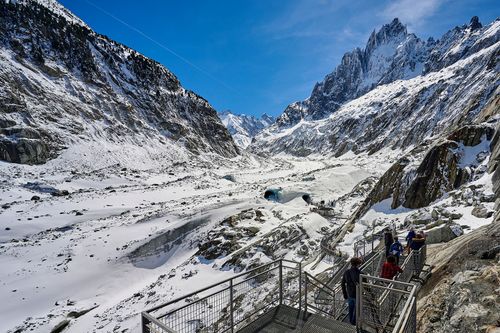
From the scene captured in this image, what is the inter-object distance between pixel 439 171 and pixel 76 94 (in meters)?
71.8

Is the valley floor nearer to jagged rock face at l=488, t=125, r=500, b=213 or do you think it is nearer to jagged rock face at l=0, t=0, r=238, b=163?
jagged rock face at l=488, t=125, r=500, b=213

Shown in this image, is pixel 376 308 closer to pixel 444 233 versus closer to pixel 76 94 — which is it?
pixel 444 233

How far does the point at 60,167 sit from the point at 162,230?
30738 millimetres

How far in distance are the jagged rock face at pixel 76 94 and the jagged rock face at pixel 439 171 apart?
50.8 meters

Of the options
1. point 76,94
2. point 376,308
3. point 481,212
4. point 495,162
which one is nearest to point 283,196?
point 495,162

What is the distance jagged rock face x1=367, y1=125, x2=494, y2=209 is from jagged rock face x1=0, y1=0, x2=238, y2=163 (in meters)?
50.8

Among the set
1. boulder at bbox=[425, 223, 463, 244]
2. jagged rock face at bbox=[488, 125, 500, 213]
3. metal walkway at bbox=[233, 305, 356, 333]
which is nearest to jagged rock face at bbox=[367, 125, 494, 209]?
jagged rock face at bbox=[488, 125, 500, 213]

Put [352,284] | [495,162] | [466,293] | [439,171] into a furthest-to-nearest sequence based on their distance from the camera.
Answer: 1. [439,171]
2. [495,162]
3. [352,284]
4. [466,293]

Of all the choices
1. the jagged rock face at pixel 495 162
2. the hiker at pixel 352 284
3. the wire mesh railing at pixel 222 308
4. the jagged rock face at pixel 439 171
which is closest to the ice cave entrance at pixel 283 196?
the jagged rock face at pixel 439 171

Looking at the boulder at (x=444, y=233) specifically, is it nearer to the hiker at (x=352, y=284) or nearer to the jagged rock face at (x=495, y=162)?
the jagged rock face at (x=495, y=162)

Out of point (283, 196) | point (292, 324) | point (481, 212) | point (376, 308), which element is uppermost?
Answer: point (283, 196)

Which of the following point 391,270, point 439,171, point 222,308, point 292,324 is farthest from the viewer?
point 439,171

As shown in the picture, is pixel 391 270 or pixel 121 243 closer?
pixel 391 270

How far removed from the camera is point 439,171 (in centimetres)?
2016
